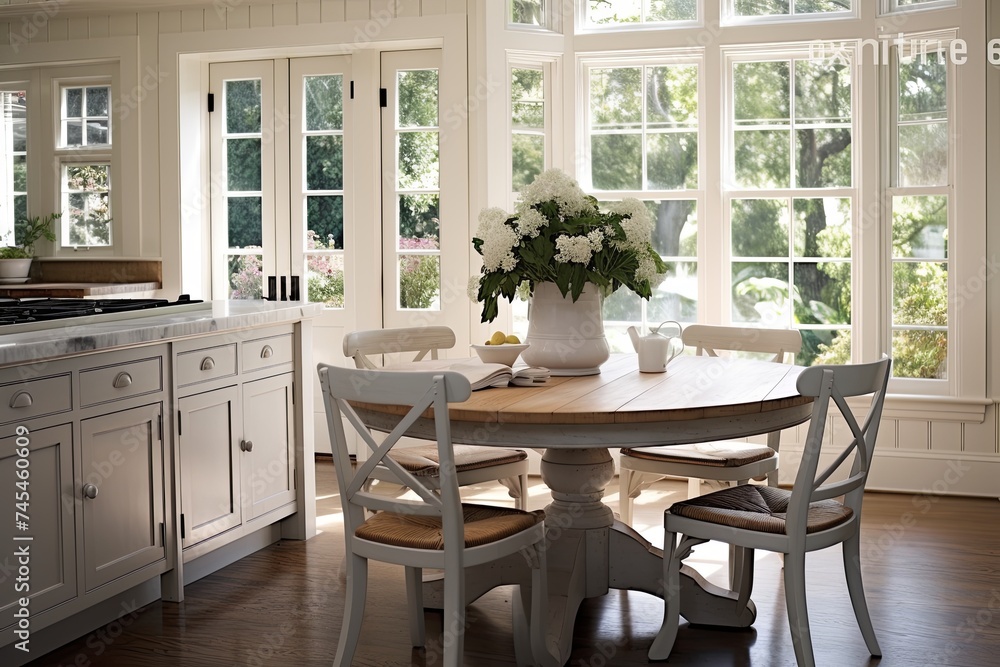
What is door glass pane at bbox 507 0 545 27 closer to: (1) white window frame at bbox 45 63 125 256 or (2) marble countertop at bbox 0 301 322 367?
(2) marble countertop at bbox 0 301 322 367

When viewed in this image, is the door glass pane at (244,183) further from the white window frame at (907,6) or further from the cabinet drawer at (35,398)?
the white window frame at (907,6)

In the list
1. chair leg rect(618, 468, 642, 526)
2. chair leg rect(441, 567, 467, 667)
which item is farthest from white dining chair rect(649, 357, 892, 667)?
chair leg rect(618, 468, 642, 526)

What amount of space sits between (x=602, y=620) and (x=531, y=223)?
1.25 m

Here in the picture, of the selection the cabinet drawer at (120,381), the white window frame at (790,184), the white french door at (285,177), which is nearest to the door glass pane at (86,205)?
the white french door at (285,177)

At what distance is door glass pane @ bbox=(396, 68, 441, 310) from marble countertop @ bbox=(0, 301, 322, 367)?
1259 mm

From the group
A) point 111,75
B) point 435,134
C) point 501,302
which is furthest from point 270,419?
point 111,75

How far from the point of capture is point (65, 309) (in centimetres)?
323

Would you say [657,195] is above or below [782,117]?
below

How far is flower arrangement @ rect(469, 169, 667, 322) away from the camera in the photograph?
2857mm

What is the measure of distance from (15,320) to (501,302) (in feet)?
8.14

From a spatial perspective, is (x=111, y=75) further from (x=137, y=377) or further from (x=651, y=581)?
(x=651, y=581)

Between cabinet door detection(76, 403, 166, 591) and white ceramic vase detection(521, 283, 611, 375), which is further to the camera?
white ceramic vase detection(521, 283, 611, 375)

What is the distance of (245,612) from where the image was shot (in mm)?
3152

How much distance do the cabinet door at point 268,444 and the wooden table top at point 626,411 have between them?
4.07 ft
